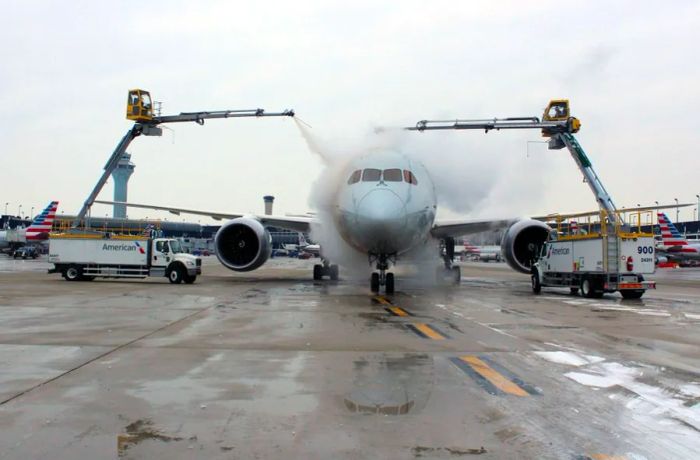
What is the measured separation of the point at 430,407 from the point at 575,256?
14.9m

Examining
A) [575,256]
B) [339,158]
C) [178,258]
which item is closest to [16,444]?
[339,158]

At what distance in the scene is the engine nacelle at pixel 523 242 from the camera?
2142cm

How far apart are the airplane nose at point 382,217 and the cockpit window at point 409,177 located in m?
0.97

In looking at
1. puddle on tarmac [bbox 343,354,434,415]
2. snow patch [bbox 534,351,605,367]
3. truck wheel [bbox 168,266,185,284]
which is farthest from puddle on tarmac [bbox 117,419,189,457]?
truck wheel [bbox 168,266,185,284]

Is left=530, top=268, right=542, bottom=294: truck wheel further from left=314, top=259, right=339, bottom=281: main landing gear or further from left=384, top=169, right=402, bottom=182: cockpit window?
left=314, top=259, right=339, bottom=281: main landing gear

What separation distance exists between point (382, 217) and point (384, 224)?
0.61 feet

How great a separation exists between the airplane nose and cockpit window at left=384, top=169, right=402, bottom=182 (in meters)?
0.58

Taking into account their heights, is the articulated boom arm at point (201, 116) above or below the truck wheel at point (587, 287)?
above

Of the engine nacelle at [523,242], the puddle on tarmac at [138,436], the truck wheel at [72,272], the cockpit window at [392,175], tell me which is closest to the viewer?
the puddle on tarmac at [138,436]

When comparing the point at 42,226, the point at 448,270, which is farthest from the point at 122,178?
the point at 448,270

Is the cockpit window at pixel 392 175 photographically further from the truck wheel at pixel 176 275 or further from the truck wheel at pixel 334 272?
the truck wheel at pixel 176 275

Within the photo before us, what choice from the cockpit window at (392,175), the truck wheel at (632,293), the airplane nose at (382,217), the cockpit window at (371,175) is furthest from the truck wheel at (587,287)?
the cockpit window at (371,175)

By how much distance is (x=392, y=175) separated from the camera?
52.0 feet

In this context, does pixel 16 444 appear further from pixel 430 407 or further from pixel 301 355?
pixel 301 355
